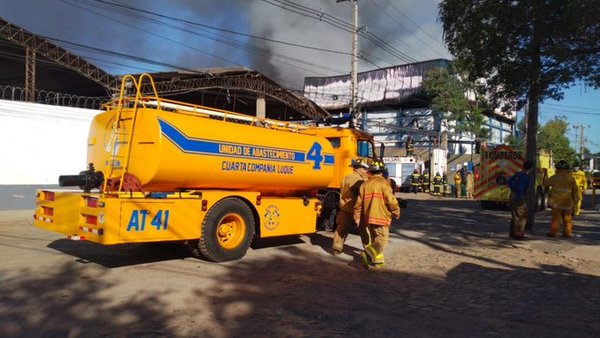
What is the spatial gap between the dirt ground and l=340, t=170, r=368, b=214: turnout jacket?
94cm

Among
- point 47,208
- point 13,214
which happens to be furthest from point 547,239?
point 13,214

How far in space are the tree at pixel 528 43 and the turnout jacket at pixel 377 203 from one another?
4819 mm

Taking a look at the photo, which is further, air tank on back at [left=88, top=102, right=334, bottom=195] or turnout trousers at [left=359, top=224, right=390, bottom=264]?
turnout trousers at [left=359, top=224, right=390, bottom=264]

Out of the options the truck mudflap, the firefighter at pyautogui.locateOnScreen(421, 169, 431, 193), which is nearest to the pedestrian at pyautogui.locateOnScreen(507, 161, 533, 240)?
the truck mudflap

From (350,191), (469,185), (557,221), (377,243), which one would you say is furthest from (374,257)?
(469,185)

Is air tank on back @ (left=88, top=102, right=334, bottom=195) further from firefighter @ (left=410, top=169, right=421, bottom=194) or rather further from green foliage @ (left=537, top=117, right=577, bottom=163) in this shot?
green foliage @ (left=537, top=117, right=577, bottom=163)

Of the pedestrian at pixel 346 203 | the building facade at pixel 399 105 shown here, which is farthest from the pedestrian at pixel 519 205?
the building facade at pixel 399 105

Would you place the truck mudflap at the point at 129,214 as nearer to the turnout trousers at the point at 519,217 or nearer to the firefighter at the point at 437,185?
the turnout trousers at the point at 519,217

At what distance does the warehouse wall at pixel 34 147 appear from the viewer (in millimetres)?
14961

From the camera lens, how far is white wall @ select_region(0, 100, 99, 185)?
49.0ft

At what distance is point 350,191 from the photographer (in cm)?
891

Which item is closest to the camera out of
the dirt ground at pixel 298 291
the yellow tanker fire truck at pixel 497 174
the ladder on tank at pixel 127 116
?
the dirt ground at pixel 298 291

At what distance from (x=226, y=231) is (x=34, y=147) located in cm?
1000

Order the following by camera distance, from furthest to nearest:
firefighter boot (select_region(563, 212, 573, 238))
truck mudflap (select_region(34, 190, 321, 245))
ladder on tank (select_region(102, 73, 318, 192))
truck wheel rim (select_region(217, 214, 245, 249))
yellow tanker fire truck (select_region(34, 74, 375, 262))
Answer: firefighter boot (select_region(563, 212, 573, 238)) < truck wheel rim (select_region(217, 214, 245, 249)) < ladder on tank (select_region(102, 73, 318, 192)) < yellow tanker fire truck (select_region(34, 74, 375, 262)) < truck mudflap (select_region(34, 190, 321, 245))
